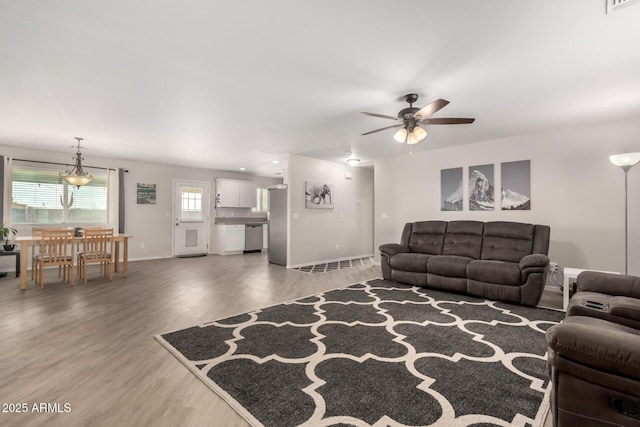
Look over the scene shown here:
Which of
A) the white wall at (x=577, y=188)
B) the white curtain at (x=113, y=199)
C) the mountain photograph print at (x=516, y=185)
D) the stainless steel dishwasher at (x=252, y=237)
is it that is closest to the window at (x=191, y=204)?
the stainless steel dishwasher at (x=252, y=237)

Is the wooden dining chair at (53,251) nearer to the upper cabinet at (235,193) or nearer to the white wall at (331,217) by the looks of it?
the white wall at (331,217)

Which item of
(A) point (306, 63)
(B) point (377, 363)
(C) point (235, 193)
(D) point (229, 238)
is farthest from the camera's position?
(C) point (235, 193)

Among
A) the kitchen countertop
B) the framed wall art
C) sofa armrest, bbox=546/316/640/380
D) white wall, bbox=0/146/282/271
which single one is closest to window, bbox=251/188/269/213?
the kitchen countertop

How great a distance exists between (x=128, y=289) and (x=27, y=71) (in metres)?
2.86

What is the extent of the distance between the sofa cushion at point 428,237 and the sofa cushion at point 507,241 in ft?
2.16

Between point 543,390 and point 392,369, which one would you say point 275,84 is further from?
point 543,390

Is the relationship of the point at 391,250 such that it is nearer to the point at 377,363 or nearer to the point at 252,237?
the point at 377,363

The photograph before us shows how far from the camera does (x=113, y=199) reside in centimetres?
655

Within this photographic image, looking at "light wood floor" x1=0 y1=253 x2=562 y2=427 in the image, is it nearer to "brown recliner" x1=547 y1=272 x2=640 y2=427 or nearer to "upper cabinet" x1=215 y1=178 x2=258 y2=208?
"brown recliner" x1=547 y1=272 x2=640 y2=427

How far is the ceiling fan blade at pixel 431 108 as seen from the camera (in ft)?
8.54

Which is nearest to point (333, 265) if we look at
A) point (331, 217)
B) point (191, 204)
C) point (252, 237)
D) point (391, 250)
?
point (331, 217)

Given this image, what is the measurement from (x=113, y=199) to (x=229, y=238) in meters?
2.81

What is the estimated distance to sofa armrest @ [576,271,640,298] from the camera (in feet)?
7.42

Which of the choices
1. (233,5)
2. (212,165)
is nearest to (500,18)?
(233,5)
